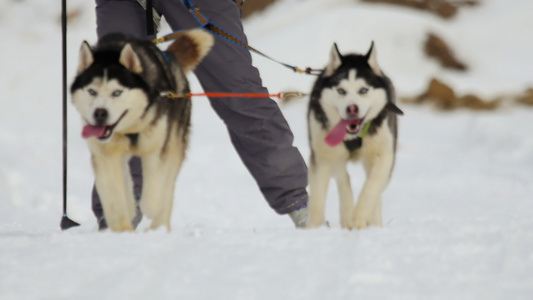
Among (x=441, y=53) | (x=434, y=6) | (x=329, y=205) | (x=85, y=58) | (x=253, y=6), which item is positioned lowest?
(x=329, y=205)

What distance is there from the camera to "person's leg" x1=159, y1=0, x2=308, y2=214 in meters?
3.15

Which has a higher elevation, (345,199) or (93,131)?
(93,131)

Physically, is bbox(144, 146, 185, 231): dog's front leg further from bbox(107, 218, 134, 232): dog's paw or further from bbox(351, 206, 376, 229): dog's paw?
bbox(351, 206, 376, 229): dog's paw

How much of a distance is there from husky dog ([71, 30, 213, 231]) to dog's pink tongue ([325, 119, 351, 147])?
634 millimetres


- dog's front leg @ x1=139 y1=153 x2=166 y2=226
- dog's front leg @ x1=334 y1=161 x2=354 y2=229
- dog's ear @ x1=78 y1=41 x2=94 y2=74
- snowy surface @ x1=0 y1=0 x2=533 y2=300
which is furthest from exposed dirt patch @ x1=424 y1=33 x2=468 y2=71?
dog's ear @ x1=78 y1=41 x2=94 y2=74

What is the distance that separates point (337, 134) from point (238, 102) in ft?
2.56

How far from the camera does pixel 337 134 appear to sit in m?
2.64

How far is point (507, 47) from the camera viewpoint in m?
11.3

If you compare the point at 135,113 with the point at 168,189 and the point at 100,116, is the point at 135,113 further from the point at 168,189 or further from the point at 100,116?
the point at 168,189

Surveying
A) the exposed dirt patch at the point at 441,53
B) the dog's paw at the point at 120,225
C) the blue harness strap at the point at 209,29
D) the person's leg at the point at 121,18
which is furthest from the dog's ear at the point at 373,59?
the exposed dirt patch at the point at 441,53

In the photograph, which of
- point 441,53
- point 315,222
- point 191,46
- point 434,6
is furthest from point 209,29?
point 434,6

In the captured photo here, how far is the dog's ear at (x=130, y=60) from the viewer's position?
2467 millimetres

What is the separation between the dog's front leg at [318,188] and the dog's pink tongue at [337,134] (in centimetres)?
29

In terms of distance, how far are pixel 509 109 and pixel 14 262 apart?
8.08 meters
